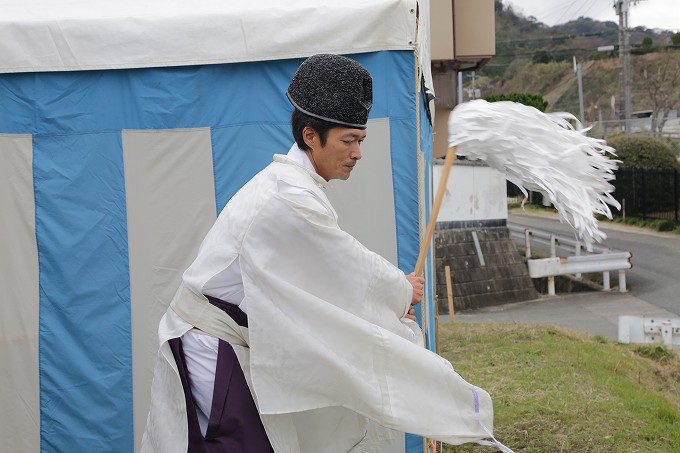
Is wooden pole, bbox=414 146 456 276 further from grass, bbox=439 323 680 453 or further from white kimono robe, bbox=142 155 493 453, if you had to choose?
grass, bbox=439 323 680 453

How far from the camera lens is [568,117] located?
2.88m

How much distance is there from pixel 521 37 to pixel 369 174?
297 feet

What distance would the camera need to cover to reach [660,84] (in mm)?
36094

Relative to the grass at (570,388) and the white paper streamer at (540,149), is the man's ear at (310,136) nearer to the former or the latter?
the white paper streamer at (540,149)

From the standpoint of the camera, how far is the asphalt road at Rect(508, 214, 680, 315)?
13.9 m

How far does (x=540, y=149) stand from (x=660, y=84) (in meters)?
36.7

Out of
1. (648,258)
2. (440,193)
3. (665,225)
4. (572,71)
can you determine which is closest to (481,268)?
(648,258)

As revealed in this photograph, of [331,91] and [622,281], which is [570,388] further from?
[622,281]

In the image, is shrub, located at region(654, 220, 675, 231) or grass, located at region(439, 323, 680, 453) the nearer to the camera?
grass, located at region(439, 323, 680, 453)

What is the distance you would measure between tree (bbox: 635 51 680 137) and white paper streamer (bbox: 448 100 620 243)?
103 ft

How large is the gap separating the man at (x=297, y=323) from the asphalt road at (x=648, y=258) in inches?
447

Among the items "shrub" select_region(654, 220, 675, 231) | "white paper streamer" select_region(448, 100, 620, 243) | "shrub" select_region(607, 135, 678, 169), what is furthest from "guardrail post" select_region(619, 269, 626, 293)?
"white paper streamer" select_region(448, 100, 620, 243)

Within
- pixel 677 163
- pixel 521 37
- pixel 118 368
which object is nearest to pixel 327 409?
pixel 118 368

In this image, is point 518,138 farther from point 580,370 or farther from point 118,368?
point 580,370
